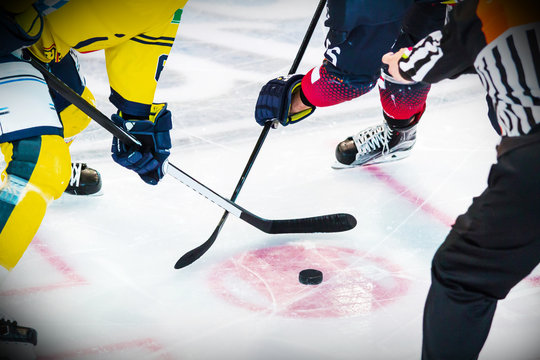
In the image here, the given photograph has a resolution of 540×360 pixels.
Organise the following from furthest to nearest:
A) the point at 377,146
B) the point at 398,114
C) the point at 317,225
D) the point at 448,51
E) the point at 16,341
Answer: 1. the point at 377,146
2. the point at 398,114
3. the point at 317,225
4. the point at 16,341
5. the point at 448,51

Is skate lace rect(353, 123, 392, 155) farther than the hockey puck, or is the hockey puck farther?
skate lace rect(353, 123, 392, 155)

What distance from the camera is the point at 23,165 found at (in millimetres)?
1227

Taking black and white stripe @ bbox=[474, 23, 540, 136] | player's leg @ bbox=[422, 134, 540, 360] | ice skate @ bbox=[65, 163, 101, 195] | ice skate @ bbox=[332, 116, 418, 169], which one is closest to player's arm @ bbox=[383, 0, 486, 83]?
black and white stripe @ bbox=[474, 23, 540, 136]

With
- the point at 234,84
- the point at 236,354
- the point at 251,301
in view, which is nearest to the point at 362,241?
the point at 251,301

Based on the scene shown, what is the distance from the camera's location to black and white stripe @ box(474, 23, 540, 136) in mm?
960

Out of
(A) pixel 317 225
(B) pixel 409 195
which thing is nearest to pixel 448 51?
(A) pixel 317 225

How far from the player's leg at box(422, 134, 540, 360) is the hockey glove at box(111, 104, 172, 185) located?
0.91m

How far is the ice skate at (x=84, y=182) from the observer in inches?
78.8

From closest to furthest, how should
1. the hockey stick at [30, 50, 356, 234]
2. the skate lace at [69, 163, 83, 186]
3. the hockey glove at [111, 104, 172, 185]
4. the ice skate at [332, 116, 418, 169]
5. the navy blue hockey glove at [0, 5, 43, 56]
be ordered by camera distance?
the navy blue hockey glove at [0, 5, 43, 56]
the hockey glove at [111, 104, 172, 185]
the hockey stick at [30, 50, 356, 234]
the skate lace at [69, 163, 83, 186]
the ice skate at [332, 116, 418, 169]

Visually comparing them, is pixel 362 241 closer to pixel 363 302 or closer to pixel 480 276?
pixel 363 302

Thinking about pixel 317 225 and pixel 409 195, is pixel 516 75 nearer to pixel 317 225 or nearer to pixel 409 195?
pixel 317 225

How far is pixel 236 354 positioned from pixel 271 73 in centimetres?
192

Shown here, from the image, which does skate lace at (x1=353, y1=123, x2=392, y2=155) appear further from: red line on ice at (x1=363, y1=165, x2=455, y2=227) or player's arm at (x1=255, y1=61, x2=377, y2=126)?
player's arm at (x1=255, y1=61, x2=377, y2=126)

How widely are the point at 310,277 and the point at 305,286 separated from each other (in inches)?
1.1
